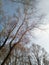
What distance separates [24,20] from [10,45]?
2645 mm

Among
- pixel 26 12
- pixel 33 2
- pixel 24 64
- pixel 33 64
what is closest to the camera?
pixel 33 2

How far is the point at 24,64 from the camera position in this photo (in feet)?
141

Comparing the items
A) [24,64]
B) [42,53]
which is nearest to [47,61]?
[42,53]

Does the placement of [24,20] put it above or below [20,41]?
above

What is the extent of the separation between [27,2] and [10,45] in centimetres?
447

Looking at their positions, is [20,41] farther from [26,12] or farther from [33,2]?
[33,2]


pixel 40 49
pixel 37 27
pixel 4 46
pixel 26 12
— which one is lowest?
pixel 40 49

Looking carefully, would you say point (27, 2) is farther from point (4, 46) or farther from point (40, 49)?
point (40, 49)

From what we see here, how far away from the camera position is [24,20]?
18750 mm

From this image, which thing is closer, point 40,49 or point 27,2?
point 27,2

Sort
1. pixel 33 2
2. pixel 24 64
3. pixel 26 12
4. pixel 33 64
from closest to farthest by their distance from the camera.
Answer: pixel 33 2 < pixel 26 12 < pixel 24 64 < pixel 33 64

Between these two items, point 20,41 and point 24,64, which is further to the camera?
point 24,64

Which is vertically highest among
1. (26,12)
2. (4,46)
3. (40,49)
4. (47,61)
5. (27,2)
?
(27,2)

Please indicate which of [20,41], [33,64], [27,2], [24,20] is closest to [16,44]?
[20,41]
